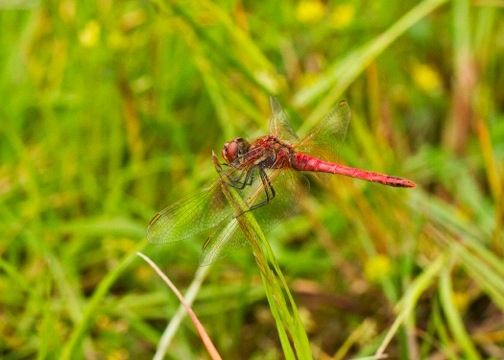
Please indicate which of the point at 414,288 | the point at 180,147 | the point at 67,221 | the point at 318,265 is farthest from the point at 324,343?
the point at 67,221

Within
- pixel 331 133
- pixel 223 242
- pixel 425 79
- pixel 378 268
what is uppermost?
pixel 425 79

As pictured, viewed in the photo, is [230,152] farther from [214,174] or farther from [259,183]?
[214,174]

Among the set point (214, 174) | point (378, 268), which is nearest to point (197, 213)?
point (214, 174)

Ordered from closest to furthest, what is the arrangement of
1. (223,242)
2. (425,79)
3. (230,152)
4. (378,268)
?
(223,242) → (230,152) → (378,268) → (425,79)

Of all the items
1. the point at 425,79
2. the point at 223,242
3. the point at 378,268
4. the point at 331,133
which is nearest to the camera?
the point at 223,242

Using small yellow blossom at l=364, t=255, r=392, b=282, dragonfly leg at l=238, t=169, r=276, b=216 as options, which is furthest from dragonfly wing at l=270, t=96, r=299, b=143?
small yellow blossom at l=364, t=255, r=392, b=282

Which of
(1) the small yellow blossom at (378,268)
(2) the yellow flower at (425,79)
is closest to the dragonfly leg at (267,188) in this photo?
(1) the small yellow blossom at (378,268)

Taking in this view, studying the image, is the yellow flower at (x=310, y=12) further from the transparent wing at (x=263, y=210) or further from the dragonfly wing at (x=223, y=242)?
the dragonfly wing at (x=223, y=242)
